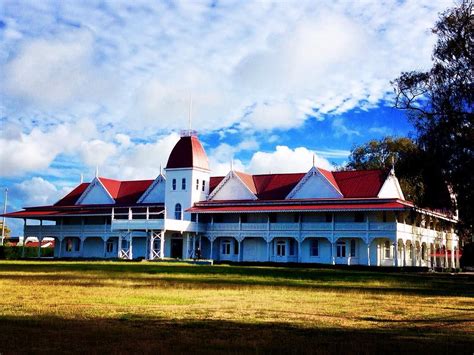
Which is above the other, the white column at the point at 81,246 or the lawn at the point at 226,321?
the white column at the point at 81,246

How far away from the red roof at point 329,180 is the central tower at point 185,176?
2219mm

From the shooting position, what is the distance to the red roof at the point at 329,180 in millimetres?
61875

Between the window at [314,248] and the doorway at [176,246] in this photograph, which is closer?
the window at [314,248]

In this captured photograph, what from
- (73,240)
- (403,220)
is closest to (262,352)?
(403,220)

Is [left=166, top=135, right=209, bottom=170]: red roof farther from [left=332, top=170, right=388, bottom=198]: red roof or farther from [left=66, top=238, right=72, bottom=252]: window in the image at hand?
[left=332, top=170, right=388, bottom=198]: red roof

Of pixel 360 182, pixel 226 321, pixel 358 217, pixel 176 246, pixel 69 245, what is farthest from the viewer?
pixel 69 245

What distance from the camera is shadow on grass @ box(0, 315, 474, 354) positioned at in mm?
10484

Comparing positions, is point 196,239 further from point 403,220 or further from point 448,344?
point 448,344

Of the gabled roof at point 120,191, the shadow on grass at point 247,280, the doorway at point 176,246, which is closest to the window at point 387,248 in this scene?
the doorway at point 176,246

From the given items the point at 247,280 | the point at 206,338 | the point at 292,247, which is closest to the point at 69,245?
the point at 292,247

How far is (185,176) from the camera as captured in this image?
70.8m

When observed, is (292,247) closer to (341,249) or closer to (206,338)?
(341,249)

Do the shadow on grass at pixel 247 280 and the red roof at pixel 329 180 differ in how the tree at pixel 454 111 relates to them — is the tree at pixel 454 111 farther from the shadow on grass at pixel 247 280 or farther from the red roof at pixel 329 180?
the red roof at pixel 329 180

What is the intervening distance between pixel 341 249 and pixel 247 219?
10.6 metres
